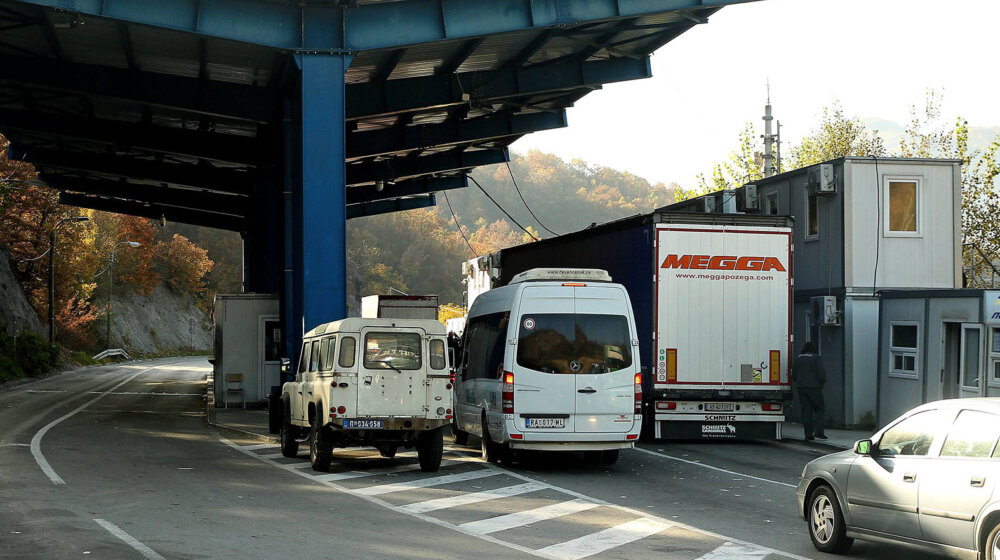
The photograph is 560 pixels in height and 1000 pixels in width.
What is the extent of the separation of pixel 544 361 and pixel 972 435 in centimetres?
818

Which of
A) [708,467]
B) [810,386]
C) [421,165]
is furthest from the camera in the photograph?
[421,165]

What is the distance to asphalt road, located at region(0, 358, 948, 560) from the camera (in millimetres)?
9883

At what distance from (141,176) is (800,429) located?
2524 centimetres

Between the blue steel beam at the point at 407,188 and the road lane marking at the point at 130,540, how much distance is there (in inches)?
1332

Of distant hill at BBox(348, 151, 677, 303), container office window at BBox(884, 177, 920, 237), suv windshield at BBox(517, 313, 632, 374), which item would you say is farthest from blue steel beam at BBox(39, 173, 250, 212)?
distant hill at BBox(348, 151, 677, 303)

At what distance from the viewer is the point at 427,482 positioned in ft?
49.2

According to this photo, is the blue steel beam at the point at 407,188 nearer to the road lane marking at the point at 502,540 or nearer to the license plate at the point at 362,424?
the road lane marking at the point at 502,540

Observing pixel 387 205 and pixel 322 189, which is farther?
pixel 387 205

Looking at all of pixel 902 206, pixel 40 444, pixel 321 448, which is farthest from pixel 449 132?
pixel 321 448

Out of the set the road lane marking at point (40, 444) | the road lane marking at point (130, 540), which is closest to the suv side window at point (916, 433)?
the road lane marking at point (130, 540)

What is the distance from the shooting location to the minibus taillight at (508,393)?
624 inches

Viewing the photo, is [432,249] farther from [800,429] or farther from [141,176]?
[800,429]

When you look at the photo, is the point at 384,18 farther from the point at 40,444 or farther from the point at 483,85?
the point at 40,444

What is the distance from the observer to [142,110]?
1220 inches
